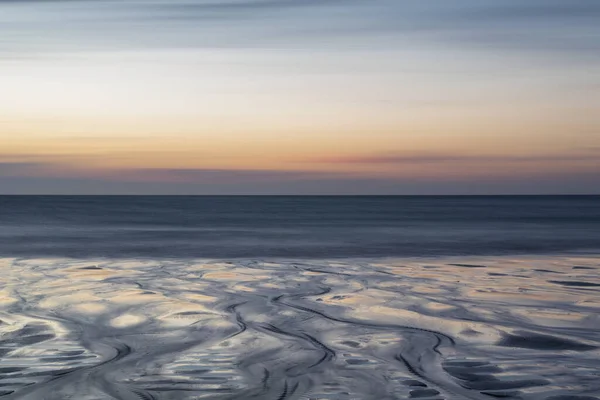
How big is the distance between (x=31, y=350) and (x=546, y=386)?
5.92 metres

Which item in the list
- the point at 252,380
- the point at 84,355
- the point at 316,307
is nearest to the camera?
the point at 252,380

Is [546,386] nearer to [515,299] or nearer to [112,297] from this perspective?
[515,299]

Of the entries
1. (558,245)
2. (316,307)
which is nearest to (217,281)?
(316,307)

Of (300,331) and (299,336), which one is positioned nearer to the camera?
(299,336)

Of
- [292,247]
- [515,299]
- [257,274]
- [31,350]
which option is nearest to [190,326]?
[31,350]

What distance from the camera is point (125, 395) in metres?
7.17

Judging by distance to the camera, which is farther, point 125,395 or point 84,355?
point 84,355

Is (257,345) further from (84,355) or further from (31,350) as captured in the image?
(31,350)

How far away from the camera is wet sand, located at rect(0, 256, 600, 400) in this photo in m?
7.52

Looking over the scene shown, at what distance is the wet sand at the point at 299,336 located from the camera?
752 cm

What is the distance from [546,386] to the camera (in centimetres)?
755

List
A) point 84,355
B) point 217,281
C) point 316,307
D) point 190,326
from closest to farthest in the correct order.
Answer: point 84,355 → point 190,326 → point 316,307 → point 217,281

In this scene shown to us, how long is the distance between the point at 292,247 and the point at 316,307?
18.3 meters

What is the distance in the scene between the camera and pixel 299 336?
10.2 meters
